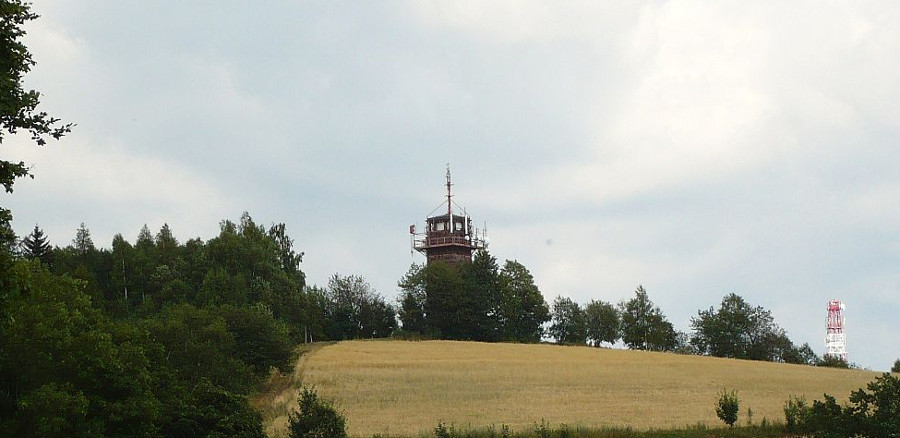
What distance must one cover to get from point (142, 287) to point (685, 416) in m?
66.8

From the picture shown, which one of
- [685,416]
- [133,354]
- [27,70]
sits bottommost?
[685,416]

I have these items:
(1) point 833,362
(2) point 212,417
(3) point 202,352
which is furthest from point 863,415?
(1) point 833,362

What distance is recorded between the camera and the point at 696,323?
4624 inches

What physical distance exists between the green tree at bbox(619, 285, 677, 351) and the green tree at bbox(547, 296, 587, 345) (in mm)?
5736

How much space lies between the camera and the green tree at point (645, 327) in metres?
118

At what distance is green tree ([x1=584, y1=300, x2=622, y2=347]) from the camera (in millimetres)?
123375

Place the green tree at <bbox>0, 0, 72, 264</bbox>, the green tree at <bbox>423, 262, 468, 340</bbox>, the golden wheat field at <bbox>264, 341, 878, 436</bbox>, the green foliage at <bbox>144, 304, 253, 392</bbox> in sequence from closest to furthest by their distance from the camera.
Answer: the green tree at <bbox>0, 0, 72, 264</bbox> → the green foliage at <bbox>144, 304, 253, 392</bbox> → the golden wheat field at <bbox>264, 341, 878, 436</bbox> → the green tree at <bbox>423, 262, 468, 340</bbox>

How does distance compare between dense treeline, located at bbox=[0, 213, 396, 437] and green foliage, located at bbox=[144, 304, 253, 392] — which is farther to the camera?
green foliage, located at bbox=[144, 304, 253, 392]

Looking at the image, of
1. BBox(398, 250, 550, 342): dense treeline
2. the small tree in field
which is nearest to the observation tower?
BBox(398, 250, 550, 342): dense treeline

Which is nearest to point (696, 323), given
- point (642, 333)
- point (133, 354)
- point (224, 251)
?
point (642, 333)

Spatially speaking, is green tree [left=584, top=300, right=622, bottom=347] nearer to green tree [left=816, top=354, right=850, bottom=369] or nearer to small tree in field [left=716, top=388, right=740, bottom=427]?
green tree [left=816, top=354, right=850, bottom=369]

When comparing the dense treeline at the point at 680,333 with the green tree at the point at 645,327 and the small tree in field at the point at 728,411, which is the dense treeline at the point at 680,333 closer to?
the green tree at the point at 645,327

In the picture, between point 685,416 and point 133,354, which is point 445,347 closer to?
point 685,416

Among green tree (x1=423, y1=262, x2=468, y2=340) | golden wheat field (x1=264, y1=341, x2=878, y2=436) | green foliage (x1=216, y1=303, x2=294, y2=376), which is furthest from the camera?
green tree (x1=423, y1=262, x2=468, y2=340)
